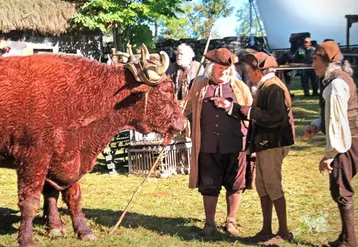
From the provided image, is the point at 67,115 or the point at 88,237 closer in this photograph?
the point at 67,115

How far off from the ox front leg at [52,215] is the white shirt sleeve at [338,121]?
313 cm

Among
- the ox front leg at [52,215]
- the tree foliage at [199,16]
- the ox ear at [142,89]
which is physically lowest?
the ox front leg at [52,215]

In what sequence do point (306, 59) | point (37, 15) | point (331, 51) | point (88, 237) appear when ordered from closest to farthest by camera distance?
point (331, 51), point (88, 237), point (306, 59), point (37, 15)

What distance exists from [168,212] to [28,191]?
2418 mm

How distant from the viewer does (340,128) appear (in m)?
5.12

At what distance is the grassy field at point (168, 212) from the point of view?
6074 mm

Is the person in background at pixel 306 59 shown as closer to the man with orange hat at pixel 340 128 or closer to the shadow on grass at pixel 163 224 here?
the shadow on grass at pixel 163 224

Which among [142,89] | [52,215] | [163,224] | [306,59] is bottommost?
[163,224]

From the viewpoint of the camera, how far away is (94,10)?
23.8 m

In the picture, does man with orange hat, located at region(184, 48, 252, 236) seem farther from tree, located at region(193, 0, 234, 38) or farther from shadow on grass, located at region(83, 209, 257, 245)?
tree, located at region(193, 0, 234, 38)

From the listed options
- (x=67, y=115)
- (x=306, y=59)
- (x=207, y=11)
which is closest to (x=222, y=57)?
(x=67, y=115)

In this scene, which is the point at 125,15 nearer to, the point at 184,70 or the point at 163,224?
the point at 184,70

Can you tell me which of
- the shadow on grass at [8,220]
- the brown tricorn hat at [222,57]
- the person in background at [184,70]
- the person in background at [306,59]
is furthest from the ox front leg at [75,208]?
the person in background at [306,59]

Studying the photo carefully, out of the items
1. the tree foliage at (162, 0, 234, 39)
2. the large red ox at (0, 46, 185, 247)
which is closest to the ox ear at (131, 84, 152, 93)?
the large red ox at (0, 46, 185, 247)
